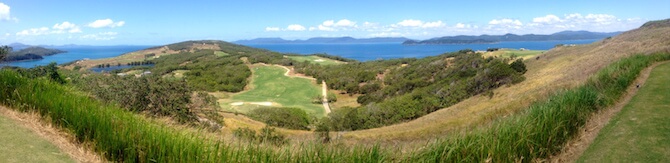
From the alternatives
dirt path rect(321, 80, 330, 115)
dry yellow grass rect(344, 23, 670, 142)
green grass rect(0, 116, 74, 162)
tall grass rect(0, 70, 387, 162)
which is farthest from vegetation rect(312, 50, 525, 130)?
green grass rect(0, 116, 74, 162)

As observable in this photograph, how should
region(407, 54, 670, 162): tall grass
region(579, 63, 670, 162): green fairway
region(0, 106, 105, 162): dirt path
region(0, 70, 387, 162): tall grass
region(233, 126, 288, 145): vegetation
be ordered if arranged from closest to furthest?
region(0, 70, 387, 162): tall grass, region(0, 106, 105, 162): dirt path, region(407, 54, 670, 162): tall grass, region(579, 63, 670, 162): green fairway, region(233, 126, 288, 145): vegetation

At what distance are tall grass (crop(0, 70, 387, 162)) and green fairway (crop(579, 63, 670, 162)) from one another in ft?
13.0

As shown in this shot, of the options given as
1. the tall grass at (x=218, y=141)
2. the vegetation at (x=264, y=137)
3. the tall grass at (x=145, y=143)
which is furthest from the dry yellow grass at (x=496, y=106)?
the tall grass at (x=145, y=143)

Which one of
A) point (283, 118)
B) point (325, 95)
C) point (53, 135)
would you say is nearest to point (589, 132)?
point (53, 135)

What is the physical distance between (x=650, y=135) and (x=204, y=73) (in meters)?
118

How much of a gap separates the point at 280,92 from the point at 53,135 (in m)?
73.3

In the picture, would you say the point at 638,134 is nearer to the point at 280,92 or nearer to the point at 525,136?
the point at 525,136

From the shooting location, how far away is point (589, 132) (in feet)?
25.5

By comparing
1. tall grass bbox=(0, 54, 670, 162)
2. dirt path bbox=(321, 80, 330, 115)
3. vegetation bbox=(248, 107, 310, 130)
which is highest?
tall grass bbox=(0, 54, 670, 162)

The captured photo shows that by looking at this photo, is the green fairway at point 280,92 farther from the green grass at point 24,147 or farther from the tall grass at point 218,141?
the green grass at point 24,147

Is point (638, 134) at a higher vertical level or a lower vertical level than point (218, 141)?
lower

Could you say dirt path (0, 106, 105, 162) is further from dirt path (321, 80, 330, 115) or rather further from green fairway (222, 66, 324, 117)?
dirt path (321, 80, 330, 115)

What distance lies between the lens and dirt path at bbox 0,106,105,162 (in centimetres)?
498

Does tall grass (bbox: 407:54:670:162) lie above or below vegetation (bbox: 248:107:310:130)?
above
